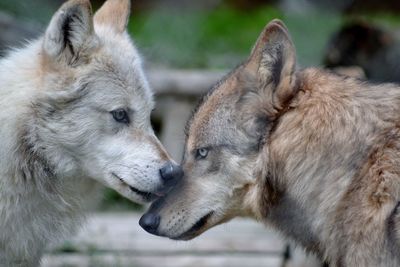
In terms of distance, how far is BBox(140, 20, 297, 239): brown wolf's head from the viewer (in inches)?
179

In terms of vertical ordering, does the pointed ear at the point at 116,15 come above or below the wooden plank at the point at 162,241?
above

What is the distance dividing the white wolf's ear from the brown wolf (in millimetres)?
798

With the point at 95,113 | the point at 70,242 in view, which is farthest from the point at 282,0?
the point at 95,113

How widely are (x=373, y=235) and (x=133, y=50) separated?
199 cm

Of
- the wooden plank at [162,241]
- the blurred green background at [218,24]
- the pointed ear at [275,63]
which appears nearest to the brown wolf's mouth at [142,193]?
the pointed ear at [275,63]

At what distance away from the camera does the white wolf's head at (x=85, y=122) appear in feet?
16.4

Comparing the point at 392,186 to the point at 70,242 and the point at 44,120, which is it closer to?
the point at 44,120

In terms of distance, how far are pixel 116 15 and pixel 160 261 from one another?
7.20 feet

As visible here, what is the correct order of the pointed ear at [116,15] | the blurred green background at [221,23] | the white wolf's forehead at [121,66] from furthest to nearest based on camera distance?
the blurred green background at [221,23], the pointed ear at [116,15], the white wolf's forehead at [121,66]

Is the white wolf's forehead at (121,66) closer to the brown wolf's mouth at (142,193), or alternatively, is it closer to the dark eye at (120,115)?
→ the dark eye at (120,115)

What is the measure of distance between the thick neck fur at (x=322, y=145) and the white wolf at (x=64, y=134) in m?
0.68

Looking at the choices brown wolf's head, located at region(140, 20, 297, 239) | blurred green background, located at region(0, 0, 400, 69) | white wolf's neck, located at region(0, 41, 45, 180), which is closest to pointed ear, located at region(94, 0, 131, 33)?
white wolf's neck, located at region(0, 41, 45, 180)

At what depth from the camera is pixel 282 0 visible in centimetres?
1722

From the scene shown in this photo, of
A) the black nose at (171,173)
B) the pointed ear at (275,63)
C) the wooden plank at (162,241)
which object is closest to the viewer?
the pointed ear at (275,63)
